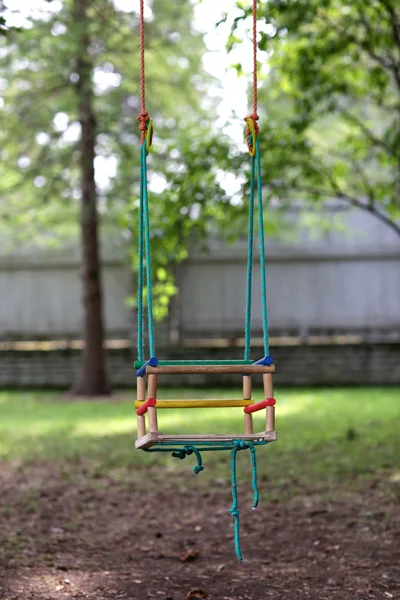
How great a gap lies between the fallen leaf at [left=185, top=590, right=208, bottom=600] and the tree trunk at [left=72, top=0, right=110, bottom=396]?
28.3ft

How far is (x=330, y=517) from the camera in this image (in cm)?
545

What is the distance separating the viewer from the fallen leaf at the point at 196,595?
389 cm

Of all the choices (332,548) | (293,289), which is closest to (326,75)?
(332,548)

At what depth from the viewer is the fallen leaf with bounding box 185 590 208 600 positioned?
389 centimetres

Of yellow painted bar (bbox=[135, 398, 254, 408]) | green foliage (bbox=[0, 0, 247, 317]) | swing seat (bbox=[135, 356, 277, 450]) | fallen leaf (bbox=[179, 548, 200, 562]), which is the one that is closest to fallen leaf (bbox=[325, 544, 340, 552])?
fallen leaf (bbox=[179, 548, 200, 562])

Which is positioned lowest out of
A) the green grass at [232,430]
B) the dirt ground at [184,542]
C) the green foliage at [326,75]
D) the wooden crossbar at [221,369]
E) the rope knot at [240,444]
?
the green grass at [232,430]

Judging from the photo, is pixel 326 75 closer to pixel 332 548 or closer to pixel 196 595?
pixel 332 548

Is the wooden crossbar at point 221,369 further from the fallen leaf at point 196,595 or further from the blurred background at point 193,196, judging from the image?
the blurred background at point 193,196

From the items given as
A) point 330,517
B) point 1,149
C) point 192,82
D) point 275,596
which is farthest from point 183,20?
point 275,596

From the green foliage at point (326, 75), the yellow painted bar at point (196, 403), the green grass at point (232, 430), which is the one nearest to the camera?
the yellow painted bar at point (196, 403)

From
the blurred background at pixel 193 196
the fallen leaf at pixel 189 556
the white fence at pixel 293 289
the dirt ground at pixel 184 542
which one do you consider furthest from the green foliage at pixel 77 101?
the fallen leaf at pixel 189 556

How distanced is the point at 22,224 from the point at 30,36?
379 centimetres

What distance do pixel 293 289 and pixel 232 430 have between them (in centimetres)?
612

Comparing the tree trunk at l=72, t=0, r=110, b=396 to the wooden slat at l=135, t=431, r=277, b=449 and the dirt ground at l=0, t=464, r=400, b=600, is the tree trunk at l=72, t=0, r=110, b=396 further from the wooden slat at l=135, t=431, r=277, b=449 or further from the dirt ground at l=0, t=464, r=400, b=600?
the wooden slat at l=135, t=431, r=277, b=449
